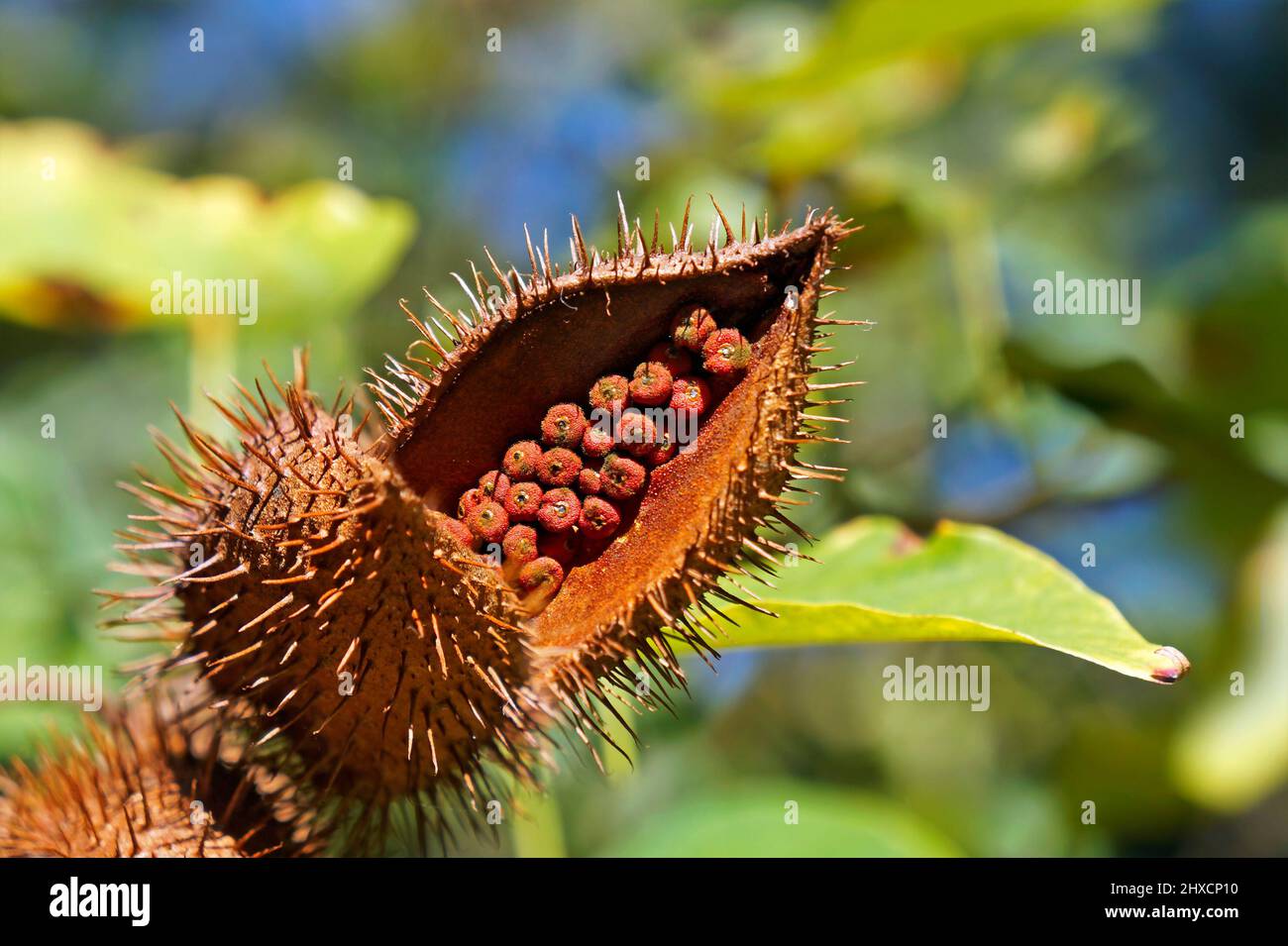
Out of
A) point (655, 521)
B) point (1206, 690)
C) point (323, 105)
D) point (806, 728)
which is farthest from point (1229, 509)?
point (323, 105)

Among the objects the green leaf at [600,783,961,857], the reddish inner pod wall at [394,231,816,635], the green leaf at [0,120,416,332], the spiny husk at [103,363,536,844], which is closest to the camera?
the spiny husk at [103,363,536,844]

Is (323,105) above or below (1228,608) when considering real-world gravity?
above

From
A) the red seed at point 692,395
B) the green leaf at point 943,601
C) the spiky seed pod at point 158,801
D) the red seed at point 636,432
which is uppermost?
the red seed at point 692,395

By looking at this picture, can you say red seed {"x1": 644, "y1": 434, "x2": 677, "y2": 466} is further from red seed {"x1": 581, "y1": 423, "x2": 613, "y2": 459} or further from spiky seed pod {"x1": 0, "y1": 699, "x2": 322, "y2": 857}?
spiky seed pod {"x1": 0, "y1": 699, "x2": 322, "y2": 857}

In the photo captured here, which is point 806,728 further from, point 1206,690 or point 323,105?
point 323,105

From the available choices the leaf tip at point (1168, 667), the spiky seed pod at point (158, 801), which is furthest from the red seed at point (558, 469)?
the leaf tip at point (1168, 667)

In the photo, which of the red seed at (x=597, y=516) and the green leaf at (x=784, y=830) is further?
the green leaf at (x=784, y=830)

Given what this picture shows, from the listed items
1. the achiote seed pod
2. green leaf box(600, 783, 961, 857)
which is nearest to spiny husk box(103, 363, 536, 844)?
the achiote seed pod

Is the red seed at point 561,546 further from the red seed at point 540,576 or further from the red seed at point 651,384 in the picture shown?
the red seed at point 651,384
